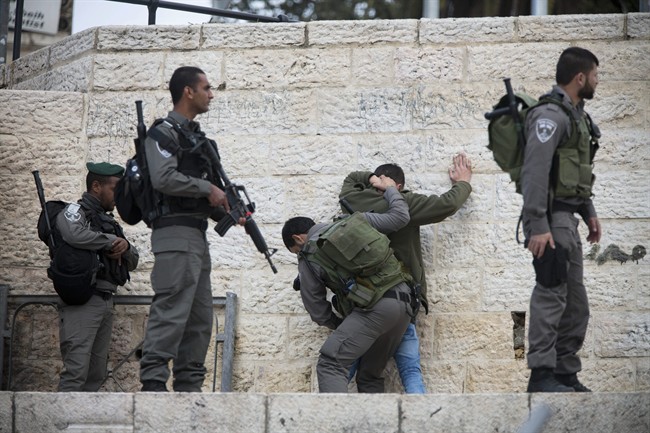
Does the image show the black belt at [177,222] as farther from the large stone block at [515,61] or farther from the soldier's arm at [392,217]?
the large stone block at [515,61]

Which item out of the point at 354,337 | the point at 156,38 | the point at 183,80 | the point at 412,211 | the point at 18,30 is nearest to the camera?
the point at 183,80

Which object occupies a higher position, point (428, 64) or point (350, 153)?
point (428, 64)

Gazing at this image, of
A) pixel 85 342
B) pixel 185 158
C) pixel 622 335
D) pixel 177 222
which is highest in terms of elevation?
pixel 185 158

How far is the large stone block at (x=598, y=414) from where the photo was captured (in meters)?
6.77

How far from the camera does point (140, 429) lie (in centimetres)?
695

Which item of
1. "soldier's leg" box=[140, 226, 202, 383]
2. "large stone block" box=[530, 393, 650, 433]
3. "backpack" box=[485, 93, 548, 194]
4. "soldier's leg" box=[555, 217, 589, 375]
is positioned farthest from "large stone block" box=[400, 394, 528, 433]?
A: "soldier's leg" box=[140, 226, 202, 383]

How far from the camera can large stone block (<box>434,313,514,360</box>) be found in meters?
9.27

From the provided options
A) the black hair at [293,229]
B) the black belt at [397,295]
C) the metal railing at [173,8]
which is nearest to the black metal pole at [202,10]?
the metal railing at [173,8]

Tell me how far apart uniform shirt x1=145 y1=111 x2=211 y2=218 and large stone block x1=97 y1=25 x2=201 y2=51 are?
8.65 feet

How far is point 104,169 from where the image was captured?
9164 mm

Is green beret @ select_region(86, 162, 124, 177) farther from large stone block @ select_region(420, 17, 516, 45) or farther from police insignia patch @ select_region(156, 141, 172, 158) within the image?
large stone block @ select_region(420, 17, 516, 45)

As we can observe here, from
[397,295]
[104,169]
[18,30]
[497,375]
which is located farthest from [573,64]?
[18,30]

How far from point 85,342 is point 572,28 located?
3.96m

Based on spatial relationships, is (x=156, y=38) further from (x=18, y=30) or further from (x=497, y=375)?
(x=497, y=375)
